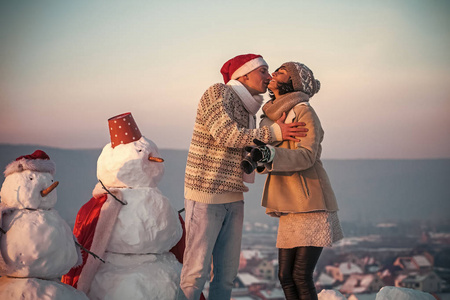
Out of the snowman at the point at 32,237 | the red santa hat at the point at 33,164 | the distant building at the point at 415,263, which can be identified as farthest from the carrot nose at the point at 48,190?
the distant building at the point at 415,263

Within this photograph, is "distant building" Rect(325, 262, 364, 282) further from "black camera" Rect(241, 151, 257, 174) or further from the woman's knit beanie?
"black camera" Rect(241, 151, 257, 174)

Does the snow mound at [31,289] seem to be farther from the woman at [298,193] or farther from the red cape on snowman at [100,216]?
the woman at [298,193]

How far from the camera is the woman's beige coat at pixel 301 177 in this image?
199 centimetres

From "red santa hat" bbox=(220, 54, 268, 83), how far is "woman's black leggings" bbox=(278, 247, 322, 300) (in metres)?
0.72

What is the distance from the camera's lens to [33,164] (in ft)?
6.84

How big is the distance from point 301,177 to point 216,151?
337 mm

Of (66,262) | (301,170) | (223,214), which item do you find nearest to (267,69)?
(301,170)

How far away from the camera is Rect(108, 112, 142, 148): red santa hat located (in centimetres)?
246

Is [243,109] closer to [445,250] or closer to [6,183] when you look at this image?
[6,183]

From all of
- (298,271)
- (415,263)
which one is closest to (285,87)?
(298,271)

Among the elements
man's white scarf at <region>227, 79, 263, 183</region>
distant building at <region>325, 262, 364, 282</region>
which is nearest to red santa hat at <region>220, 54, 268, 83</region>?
man's white scarf at <region>227, 79, 263, 183</region>

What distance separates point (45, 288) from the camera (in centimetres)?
197

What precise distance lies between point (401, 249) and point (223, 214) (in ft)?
32.0

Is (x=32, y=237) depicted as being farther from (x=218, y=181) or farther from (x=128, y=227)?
(x=218, y=181)
